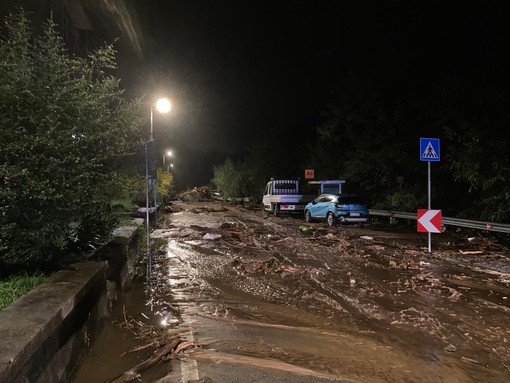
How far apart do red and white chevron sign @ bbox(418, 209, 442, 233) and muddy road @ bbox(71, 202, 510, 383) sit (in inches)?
27.1

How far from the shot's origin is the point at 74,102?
222 inches

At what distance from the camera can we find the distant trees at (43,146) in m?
5.06

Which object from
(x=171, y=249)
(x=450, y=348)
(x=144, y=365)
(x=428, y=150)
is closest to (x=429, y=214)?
(x=428, y=150)

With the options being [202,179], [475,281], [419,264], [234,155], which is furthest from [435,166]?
[202,179]

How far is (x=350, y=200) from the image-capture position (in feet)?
59.9

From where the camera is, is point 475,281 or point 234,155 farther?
point 234,155

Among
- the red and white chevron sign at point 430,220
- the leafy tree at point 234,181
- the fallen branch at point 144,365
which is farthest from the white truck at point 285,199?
the fallen branch at point 144,365

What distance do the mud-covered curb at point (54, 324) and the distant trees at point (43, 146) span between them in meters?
0.69

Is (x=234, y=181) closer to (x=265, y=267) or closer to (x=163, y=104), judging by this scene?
(x=163, y=104)

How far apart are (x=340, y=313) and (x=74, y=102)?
190 inches

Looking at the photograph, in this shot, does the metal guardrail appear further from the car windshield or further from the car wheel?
the car wheel

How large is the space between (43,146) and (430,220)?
931 cm

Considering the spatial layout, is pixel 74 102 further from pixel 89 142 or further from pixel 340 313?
pixel 340 313

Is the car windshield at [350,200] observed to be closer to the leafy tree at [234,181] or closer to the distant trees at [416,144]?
the distant trees at [416,144]
